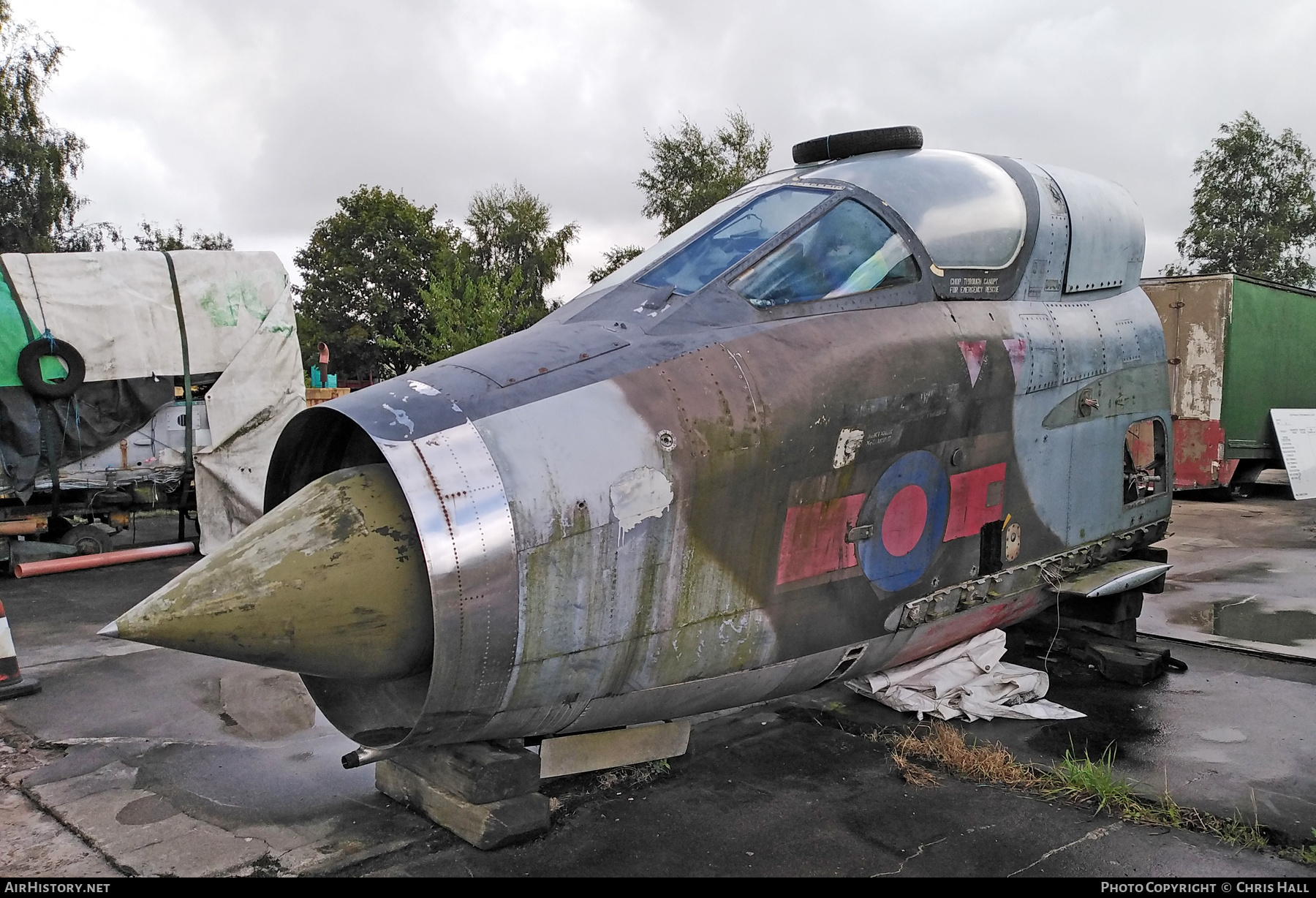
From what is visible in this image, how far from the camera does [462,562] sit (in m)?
3.02

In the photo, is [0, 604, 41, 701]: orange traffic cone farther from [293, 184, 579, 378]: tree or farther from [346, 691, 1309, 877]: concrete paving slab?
[293, 184, 579, 378]: tree

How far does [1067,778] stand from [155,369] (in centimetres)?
1040

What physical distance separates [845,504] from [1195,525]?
1206cm

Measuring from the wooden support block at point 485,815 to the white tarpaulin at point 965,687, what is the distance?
2.14 meters

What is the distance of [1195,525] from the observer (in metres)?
13.8

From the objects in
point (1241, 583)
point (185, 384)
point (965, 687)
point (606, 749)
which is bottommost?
point (1241, 583)

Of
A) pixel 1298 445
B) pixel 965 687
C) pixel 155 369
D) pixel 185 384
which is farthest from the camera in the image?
pixel 1298 445

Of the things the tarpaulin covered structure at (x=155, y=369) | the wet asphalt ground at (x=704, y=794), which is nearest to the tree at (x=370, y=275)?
the tarpaulin covered structure at (x=155, y=369)

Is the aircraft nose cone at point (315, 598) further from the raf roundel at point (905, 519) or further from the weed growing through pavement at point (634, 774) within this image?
the raf roundel at point (905, 519)

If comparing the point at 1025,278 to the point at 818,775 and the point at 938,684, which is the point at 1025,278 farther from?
the point at 818,775

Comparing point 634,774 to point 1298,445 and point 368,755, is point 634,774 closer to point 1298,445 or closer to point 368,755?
point 368,755

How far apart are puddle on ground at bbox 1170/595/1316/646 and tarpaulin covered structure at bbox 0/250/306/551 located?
9772mm

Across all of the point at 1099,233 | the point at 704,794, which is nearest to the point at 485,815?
the point at 704,794

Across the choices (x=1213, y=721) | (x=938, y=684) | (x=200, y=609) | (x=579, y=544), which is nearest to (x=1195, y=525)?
(x=1213, y=721)
